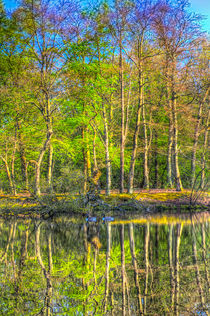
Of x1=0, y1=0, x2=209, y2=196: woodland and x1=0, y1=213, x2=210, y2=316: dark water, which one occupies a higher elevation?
x1=0, y1=0, x2=209, y2=196: woodland

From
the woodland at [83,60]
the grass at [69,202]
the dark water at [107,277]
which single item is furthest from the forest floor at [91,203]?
the dark water at [107,277]

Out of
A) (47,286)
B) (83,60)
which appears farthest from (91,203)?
(47,286)

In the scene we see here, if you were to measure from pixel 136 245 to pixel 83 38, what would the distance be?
19462 millimetres

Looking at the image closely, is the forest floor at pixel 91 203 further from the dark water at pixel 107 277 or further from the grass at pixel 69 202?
the dark water at pixel 107 277

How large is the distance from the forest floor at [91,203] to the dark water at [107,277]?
8.21m

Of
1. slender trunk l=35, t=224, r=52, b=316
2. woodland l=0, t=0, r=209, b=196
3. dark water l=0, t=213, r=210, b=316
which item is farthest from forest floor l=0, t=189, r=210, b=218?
slender trunk l=35, t=224, r=52, b=316

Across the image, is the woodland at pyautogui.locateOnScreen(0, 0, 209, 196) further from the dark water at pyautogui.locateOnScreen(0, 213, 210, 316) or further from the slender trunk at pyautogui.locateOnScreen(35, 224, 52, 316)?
the slender trunk at pyautogui.locateOnScreen(35, 224, 52, 316)

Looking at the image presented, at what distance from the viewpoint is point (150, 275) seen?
5.38 m

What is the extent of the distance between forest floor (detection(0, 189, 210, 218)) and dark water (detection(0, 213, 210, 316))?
821 cm

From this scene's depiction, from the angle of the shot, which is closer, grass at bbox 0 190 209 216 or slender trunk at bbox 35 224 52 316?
slender trunk at bbox 35 224 52 316

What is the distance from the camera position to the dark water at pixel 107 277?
4.06m

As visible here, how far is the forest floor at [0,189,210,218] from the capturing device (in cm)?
1795

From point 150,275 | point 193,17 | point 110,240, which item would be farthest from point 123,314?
point 193,17

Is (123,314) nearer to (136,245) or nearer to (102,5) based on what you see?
(136,245)
